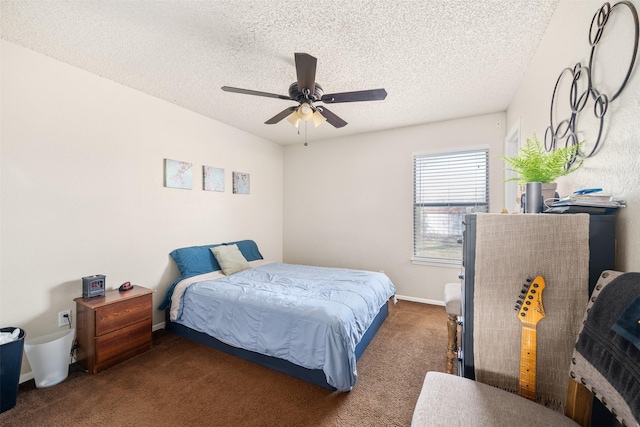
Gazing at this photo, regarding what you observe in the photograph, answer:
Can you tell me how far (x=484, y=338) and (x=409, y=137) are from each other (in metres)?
3.24

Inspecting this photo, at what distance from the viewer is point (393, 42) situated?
195 centimetres

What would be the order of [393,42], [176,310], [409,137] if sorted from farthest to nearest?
[409,137] < [176,310] < [393,42]

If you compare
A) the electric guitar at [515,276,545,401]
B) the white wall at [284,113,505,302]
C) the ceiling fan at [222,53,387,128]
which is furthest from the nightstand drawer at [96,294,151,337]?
the electric guitar at [515,276,545,401]

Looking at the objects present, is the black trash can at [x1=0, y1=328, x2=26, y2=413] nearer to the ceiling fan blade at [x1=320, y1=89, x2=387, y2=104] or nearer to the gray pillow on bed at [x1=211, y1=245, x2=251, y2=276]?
the gray pillow on bed at [x1=211, y1=245, x2=251, y2=276]

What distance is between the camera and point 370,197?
4082 millimetres

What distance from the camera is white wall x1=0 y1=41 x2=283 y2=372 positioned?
2.00 m

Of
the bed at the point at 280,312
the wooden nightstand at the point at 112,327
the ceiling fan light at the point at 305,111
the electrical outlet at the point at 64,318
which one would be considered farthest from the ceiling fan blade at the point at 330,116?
the electrical outlet at the point at 64,318

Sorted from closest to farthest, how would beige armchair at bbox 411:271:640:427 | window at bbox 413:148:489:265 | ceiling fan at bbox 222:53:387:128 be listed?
beige armchair at bbox 411:271:640:427 → ceiling fan at bbox 222:53:387:128 → window at bbox 413:148:489:265

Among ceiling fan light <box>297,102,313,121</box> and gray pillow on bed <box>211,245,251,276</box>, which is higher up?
ceiling fan light <box>297,102,313,121</box>

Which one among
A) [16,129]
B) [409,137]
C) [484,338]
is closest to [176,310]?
[16,129]

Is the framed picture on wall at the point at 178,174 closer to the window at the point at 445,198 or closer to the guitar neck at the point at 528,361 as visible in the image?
the window at the point at 445,198

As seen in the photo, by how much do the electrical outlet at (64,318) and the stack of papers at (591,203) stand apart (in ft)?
11.7

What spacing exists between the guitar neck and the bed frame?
4.23ft

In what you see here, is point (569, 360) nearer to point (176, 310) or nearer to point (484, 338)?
point (484, 338)
